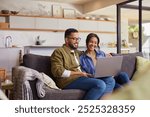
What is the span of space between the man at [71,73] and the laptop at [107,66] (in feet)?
0.36

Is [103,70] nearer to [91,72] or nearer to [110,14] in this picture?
[91,72]

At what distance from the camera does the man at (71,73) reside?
2.47 m

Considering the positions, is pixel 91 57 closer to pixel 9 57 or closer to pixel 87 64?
pixel 87 64

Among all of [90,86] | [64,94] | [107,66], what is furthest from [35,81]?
[107,66]

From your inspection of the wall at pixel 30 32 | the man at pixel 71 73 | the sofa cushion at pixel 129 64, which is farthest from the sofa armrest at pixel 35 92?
the wall at pixel 30 32

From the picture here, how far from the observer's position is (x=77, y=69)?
2732 mm

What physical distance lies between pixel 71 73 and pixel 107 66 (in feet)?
1.29

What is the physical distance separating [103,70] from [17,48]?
3.91 metres

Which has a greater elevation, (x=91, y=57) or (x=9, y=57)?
(x=91, y=57)

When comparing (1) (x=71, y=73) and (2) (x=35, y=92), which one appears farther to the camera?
(1) (x=71, y=73)

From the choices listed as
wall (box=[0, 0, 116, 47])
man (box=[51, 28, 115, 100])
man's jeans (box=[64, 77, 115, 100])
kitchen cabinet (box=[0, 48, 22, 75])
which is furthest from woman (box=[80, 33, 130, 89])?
wall (box=[0, 0, 116, 47])

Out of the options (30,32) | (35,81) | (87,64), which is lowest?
(35,81)

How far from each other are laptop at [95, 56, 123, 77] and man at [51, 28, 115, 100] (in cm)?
11

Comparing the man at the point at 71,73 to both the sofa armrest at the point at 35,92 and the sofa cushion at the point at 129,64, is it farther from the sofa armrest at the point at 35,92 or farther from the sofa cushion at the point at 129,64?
the sofa cushion at the point at 129,64
